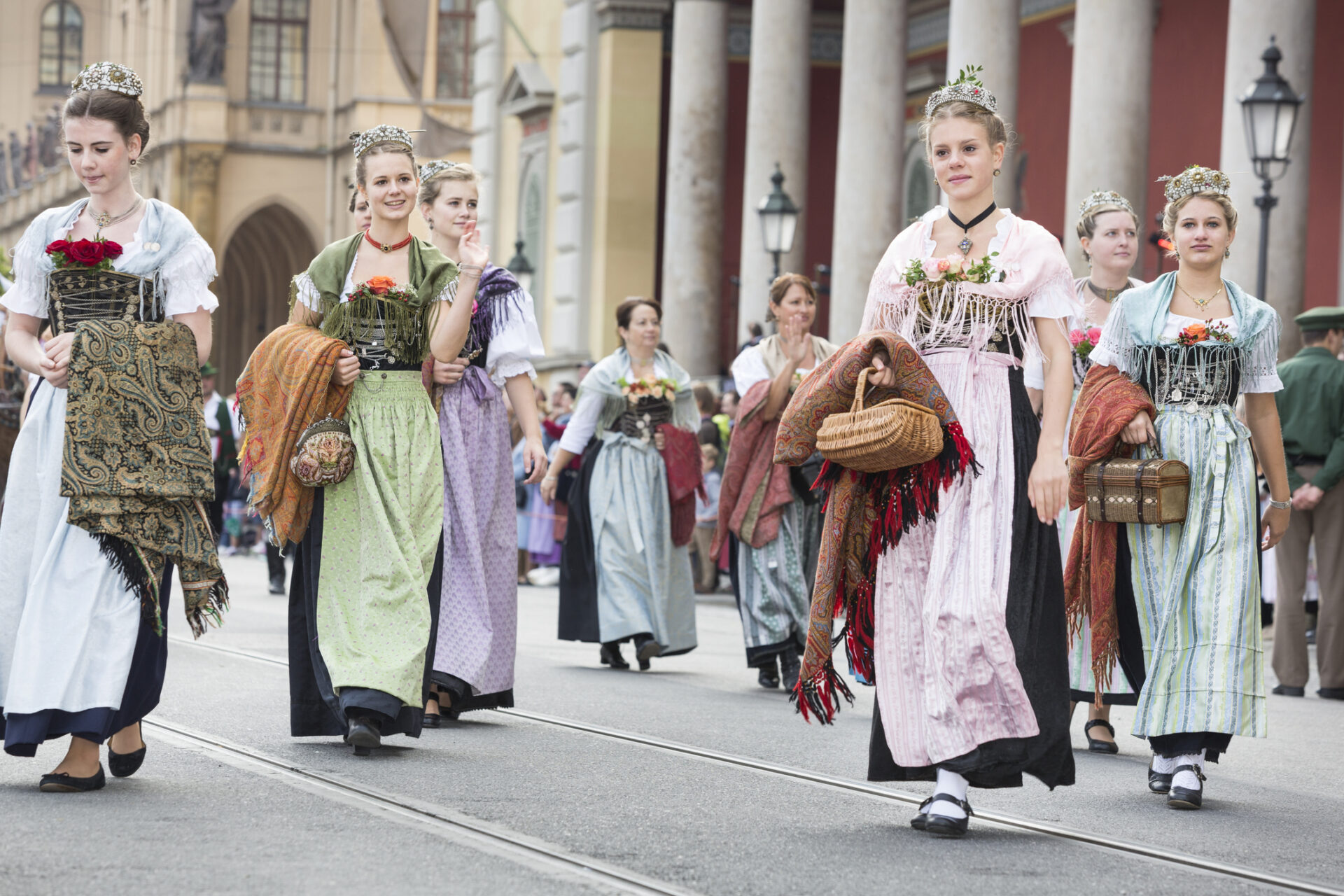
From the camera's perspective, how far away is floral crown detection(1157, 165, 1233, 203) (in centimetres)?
715

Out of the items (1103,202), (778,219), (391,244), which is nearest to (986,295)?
(391,244)

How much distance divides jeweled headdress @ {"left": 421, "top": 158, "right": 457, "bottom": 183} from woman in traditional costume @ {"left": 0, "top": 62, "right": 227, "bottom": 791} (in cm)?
217

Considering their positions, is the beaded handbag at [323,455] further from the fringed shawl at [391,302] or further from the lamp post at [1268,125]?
the lamp post at [1268,125]

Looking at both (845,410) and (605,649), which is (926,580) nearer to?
(845,410)

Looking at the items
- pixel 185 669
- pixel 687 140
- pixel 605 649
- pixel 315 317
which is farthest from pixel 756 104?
pixel 315 317

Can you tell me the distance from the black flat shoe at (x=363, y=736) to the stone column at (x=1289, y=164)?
32.1ft

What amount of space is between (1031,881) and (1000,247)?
181 cm

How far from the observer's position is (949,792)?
5.62 metres

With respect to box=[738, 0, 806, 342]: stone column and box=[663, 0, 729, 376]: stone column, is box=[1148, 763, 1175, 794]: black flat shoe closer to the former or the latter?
box=[738, 0, 806, 342]: stone column

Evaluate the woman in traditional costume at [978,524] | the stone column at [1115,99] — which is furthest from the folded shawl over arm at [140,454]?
the stone column at [1115,99]

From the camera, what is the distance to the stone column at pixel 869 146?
67.9ft

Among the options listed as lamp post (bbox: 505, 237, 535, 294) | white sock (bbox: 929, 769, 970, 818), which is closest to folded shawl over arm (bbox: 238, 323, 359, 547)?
white sock (bbox: 929, 769, 970, 818)

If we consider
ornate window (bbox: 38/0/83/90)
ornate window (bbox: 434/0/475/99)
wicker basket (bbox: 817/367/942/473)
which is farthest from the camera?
ornate window (bbox: 38/0/83/90)

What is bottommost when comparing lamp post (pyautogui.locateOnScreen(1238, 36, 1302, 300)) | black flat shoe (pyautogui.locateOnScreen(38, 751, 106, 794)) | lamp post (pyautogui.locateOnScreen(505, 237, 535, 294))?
black flat shoe (pyautogui.locateOnScreen(38, 751, 106, 794))
